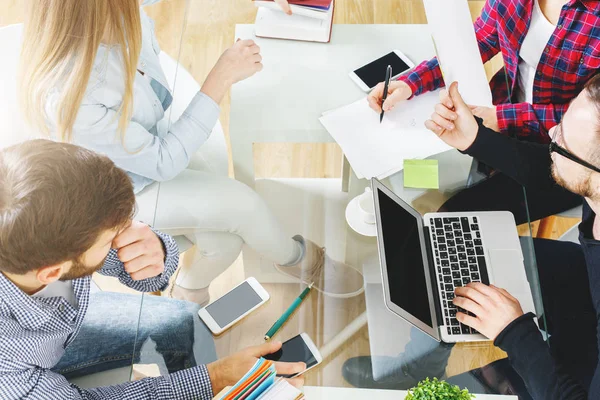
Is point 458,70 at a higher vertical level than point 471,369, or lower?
higher

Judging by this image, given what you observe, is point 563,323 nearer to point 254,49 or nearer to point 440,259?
point 440,259

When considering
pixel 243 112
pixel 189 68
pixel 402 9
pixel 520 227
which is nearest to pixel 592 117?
pixel 520 227

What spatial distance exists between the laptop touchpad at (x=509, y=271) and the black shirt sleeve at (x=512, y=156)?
0.23 meters

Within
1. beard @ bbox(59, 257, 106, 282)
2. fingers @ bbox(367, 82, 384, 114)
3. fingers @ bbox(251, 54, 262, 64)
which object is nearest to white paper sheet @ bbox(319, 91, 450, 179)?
fingers @ bbox(367, 82, 384, 114)

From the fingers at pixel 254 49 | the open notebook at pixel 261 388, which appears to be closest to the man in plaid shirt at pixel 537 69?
the fingers at pixel 254 49

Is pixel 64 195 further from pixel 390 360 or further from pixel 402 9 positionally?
pixel 402 9

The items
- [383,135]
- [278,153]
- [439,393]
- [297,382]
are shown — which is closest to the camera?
[439,393]

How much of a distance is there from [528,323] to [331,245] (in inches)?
18.5

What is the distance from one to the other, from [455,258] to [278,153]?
759 millimetres

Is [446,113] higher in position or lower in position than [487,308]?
higher

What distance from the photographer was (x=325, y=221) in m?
1.45

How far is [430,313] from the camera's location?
1.26 m

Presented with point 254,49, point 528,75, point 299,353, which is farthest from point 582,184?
point 254,49

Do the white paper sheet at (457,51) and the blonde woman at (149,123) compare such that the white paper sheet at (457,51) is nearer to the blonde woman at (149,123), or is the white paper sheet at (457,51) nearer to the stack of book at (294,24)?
the stack of book at (294,24)
